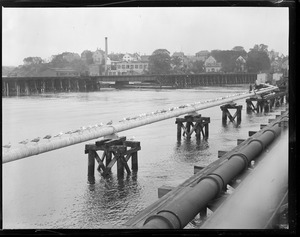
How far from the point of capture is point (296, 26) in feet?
7.27

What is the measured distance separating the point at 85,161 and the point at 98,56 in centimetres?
121

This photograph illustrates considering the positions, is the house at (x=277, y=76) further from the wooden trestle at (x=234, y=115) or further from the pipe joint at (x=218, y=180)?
the wooden trestle at (x=234, y=115)

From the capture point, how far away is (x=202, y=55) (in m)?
2.69

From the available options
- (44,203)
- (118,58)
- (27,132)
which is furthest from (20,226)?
(118,58)

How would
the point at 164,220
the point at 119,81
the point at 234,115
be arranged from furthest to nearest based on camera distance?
the point at 234,115 < the point at 119,81 < the point at 164,220

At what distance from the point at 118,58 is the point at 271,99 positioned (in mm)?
1264

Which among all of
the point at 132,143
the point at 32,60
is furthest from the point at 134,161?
the point at 32,60

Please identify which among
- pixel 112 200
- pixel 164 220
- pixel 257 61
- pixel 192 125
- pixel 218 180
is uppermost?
pixel 257 61

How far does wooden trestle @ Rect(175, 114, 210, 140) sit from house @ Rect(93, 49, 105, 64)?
1.09 m

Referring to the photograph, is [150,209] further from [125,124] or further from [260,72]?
[260,72]

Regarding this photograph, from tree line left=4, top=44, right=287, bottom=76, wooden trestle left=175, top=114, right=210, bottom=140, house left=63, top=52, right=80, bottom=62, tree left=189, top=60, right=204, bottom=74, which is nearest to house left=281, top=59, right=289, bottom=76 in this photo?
tree line left=4, top=44, right=287, bottom=76

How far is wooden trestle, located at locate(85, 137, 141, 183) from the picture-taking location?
330 centimetres

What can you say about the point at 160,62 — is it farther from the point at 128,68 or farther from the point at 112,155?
the point at 112,155
